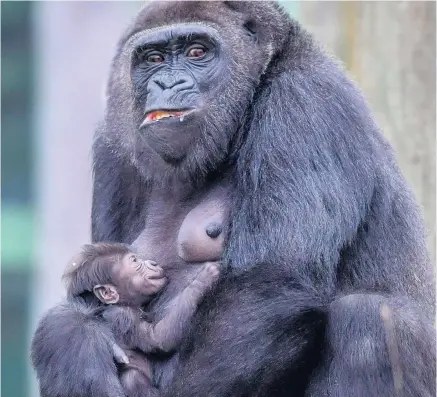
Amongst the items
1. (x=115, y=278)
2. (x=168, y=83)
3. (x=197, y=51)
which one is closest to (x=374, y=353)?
(x=115, y=278)

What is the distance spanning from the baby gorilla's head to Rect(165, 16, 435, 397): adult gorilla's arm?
→ 38cm

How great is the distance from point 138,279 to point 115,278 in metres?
0.10

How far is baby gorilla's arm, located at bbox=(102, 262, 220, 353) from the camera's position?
5.35 metres

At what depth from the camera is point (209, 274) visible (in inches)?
215

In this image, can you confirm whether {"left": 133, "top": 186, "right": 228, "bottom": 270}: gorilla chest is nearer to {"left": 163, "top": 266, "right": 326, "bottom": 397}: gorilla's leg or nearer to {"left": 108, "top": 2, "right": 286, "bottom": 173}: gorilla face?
{"left": 108, "top": 2, "right": 286, "bottom": 173}: gorilla face

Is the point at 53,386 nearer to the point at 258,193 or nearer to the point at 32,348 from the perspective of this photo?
the point at 32,348

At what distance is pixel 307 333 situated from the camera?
5195 mm

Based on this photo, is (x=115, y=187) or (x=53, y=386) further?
(x=115, y=187)

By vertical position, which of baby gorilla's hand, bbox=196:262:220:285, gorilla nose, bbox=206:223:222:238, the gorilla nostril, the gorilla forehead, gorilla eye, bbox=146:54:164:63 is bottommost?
baby gorilla's hand, bbox=196:262:220:285

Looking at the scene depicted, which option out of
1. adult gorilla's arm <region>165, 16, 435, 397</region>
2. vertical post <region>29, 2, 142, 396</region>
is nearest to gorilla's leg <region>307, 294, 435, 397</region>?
adult gorilla's arm <region>165, 16, 435, 397</region>

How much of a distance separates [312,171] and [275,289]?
540mm

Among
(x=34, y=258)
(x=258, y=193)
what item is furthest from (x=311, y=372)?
(x=34, y=258)

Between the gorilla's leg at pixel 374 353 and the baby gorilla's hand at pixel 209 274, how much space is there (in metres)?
0.54

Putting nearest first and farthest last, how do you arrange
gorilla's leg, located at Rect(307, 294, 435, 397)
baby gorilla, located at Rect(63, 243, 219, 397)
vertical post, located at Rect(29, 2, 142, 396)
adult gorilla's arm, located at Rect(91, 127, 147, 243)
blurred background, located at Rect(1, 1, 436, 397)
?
gorilla's leg, located at Rect(307, 294, 435, 397), baby gorilla, located at Rect(63, 243, 219, 397), adult gorilla's arm, located at Rect(91, 127, 147, 243), blurred background, located at Rect(1, 1, 436, 397), vertical post, located at Rect(29, 2, 142, 396)
